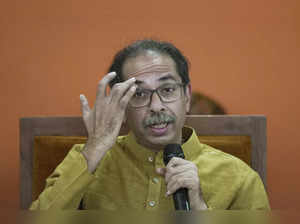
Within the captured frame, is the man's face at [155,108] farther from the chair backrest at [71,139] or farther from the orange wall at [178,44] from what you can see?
the orange wall at [178,44]

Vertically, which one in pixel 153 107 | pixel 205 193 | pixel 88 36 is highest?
pixel 88 36

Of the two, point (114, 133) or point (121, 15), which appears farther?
point (121, 15)

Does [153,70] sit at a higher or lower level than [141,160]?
higher

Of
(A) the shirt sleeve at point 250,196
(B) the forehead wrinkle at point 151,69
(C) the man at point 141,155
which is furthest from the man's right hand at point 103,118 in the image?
(A) the shirt sleeve at point 250,196

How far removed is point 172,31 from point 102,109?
1.16 meters

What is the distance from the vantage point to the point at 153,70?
119cm

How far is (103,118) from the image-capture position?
3.47 ft

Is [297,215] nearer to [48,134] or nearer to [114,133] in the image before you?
[114,133]

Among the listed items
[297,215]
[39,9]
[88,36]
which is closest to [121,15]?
[88,36]

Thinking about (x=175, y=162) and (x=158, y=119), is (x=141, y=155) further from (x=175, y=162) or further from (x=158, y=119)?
(x=175, y=162)

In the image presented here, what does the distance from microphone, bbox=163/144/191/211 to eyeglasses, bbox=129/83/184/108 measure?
26 cm

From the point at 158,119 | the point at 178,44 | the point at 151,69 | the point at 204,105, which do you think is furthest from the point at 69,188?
the point at 178,44

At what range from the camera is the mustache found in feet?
3.66

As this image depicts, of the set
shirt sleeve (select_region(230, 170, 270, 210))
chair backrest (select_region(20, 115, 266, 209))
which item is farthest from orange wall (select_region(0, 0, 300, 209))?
shirt sleeve (select_region(230, 170, 270, 210))
